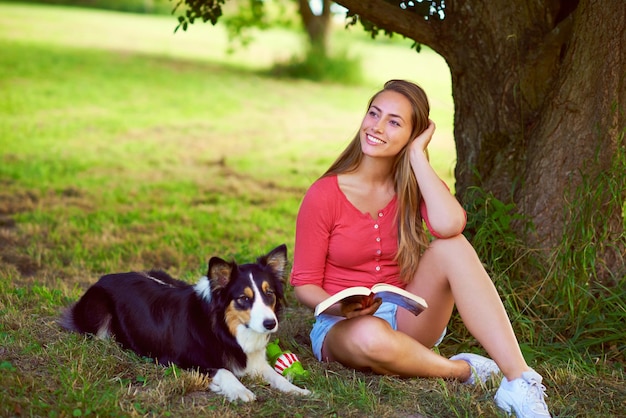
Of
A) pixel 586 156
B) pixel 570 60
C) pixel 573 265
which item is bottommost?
pixel 573 265

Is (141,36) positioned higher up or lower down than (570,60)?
lower down

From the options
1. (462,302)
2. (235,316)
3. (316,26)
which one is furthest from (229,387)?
(316,26)

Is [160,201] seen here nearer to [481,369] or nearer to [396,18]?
[396,18]

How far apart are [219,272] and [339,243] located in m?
0.58

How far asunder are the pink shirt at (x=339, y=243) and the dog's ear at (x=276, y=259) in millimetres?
97

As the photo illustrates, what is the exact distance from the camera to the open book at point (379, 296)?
3223 mm

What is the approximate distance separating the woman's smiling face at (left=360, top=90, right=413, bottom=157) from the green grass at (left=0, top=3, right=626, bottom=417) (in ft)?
3.37

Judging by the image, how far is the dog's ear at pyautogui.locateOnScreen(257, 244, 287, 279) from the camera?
11.6 ft

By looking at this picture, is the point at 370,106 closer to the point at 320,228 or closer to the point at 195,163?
the point at 320,228

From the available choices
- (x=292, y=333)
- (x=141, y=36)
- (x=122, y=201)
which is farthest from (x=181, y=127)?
(x=141, y=36)

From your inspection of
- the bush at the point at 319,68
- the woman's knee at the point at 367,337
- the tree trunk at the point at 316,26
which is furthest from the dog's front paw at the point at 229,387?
the bush at the point at 319,68

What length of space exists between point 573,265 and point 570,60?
1117mm

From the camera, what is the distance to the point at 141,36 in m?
23.8

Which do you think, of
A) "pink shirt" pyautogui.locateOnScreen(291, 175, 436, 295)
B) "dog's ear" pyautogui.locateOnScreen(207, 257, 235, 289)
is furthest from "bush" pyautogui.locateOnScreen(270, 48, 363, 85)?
"dog's ear" pyautogui.locateOnScreen(207, 257, 235, 289)
